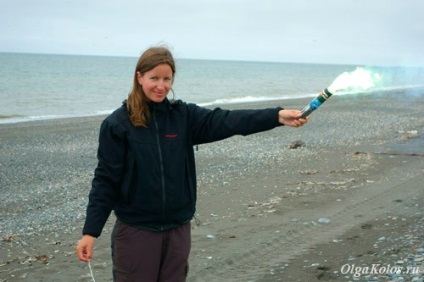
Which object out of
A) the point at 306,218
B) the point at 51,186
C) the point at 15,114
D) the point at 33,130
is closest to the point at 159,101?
the point at 306,218

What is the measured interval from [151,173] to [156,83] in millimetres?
640

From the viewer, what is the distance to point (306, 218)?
8.89m

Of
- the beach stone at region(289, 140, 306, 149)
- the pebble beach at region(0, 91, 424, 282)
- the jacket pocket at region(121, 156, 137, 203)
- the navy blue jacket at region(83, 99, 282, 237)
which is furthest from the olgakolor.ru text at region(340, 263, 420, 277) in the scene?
the beach stone at region(289, 140, 306, 149)

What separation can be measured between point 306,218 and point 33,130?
1926 cm

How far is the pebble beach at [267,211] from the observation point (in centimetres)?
668

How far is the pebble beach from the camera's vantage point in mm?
6684

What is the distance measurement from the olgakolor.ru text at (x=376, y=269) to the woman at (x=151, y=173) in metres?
2.85

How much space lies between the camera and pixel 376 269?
601 centimetres

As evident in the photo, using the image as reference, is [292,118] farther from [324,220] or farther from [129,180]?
[324,220]

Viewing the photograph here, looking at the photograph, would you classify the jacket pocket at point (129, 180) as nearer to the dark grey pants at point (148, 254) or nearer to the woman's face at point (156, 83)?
the dark grey pants at point (148, 254)

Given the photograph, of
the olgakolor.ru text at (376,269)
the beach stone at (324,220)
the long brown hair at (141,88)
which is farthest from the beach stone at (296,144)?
the long brown hair at (141,88)

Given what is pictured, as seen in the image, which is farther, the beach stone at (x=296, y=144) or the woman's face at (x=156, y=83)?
the beach stone at (x=296, y=144)

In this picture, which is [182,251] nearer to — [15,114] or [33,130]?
[33,130]

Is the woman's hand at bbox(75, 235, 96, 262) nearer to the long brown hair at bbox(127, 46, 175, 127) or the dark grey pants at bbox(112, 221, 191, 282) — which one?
the dark grey pants at bbox(112, 221, 191, 282)
